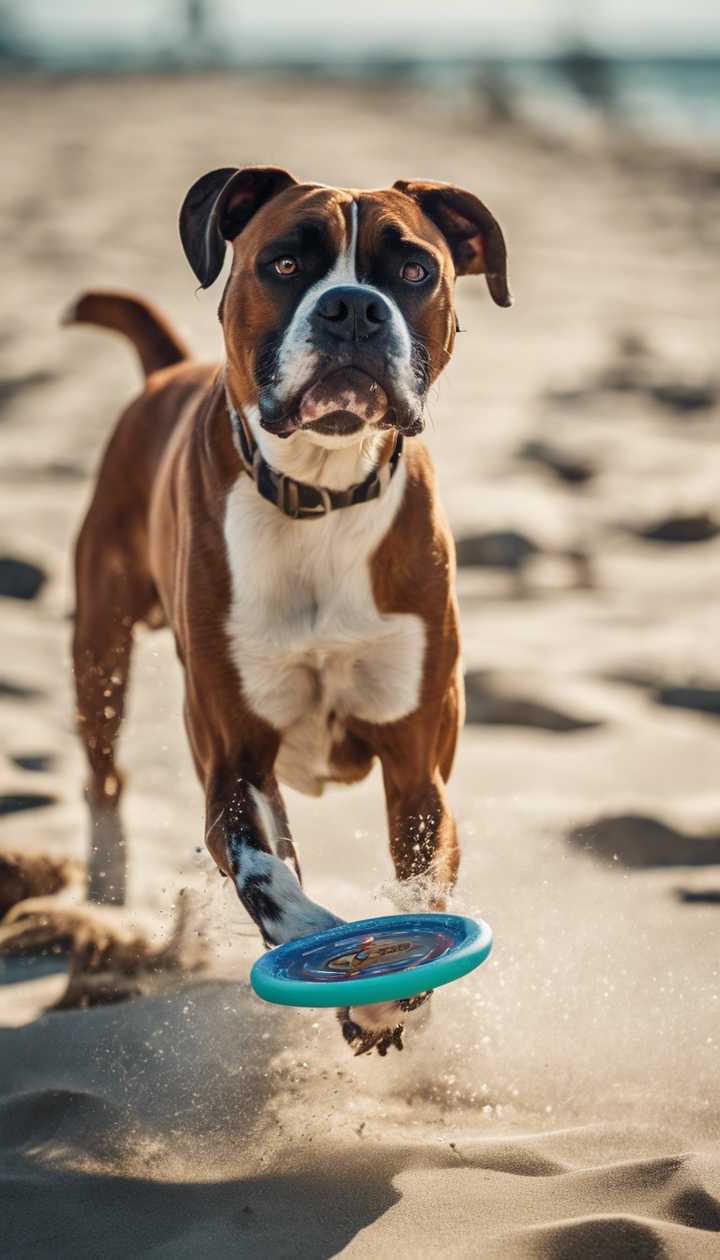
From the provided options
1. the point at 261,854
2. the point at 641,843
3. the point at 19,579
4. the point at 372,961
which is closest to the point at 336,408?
the point at 261,854

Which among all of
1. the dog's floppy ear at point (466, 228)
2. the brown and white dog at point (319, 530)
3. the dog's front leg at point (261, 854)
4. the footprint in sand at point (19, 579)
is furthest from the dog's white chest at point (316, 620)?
the footprint in sand at point (19, 579)

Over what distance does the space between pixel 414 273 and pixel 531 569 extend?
381cm

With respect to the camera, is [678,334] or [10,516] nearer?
[10,516]

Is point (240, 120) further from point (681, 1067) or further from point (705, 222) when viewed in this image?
point (681, 1067)

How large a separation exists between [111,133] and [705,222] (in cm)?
808

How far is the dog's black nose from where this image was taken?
3.35 metres

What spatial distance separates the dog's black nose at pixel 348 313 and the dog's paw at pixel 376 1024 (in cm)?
132

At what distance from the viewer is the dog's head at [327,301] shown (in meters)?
3.37

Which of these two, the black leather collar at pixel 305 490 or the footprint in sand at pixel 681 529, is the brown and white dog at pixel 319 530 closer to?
the black leather collar at pixel 305 490

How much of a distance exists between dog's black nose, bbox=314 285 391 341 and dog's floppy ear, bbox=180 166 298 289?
41 centimetres

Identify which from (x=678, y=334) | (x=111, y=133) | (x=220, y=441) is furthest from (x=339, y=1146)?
(x=111, y=133)

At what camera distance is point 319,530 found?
3.72 meters

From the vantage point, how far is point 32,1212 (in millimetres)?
3002

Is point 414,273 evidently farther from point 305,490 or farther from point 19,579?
point 19,579
